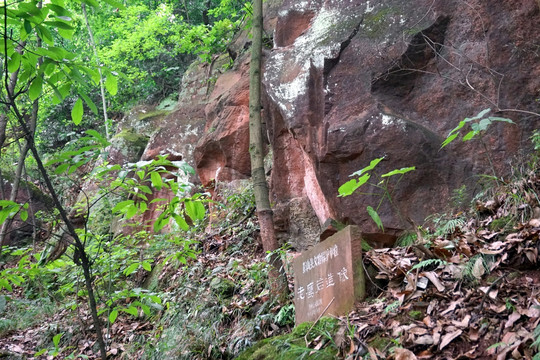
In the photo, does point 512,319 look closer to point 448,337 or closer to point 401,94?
point 448,337

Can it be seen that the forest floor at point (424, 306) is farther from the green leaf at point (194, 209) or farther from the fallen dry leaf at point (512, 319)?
the green leaf at point (194, 209)

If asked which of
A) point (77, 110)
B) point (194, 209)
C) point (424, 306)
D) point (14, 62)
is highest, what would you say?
point (14, 62)

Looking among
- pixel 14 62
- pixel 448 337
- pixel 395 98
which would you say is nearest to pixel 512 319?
pixel 448 337

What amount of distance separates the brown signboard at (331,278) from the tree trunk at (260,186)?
0.81 m

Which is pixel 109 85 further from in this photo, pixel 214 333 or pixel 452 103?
Result: pixel 452 103

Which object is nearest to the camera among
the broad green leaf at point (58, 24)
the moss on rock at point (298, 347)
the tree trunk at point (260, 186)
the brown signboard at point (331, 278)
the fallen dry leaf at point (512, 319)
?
the broad green leaf at point (58, 24)

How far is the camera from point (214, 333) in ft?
17.5

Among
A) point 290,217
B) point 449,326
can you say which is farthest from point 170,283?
point 449,326

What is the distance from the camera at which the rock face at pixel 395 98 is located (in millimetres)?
5469

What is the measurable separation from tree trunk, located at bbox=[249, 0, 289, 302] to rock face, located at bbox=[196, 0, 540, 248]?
687mm

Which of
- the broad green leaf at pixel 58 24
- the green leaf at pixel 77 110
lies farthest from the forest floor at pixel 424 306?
the broad green leaf at pixel 58 24

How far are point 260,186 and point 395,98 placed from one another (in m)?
2.01

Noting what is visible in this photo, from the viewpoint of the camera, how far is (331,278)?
4.03 m

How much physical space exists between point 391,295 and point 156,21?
12820 millimetres
